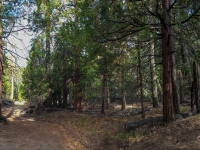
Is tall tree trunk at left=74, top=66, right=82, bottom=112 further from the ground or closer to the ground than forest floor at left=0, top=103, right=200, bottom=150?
further from the ground

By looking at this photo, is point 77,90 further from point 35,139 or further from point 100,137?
point 35,139

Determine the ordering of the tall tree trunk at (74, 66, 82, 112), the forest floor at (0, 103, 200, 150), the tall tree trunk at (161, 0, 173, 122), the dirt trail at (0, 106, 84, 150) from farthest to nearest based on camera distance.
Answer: the tall tree trunk at (74, 66, 82, 112) < the dirt trail at (0, 106, 84, 150) < the tall tree trunk at (161, 0, 173, 122) < the forest floor at (0, 103, 200, 150)

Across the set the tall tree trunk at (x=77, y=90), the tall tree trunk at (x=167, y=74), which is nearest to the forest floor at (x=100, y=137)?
the tall tree trunk at (x=167, y=74)

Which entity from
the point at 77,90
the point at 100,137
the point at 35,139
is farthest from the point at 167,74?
the point at 77,90

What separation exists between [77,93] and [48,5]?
25.7 ft

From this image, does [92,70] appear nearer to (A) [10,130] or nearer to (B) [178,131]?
(A) [10,130]

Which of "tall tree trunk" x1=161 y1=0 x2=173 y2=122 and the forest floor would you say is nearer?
the forest floor

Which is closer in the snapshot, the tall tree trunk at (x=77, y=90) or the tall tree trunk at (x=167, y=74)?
the tall tree trunk at (x=167, y=74)

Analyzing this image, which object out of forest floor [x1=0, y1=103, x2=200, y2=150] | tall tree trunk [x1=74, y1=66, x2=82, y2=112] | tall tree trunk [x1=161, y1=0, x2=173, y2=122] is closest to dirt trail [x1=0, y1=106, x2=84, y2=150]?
forest floor [x1=0, y1=103, x2=200, y2=150]

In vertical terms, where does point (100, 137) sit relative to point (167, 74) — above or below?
below

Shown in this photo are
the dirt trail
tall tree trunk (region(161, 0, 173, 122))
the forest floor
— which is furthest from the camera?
the dirt trail

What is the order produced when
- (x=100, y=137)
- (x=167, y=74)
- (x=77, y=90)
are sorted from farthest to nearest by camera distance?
(x=77, y=90) → (x=100, y=137) → (x=167, y=74)

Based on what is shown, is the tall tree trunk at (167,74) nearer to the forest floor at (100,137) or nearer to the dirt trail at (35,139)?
the forest floor at (100,137)

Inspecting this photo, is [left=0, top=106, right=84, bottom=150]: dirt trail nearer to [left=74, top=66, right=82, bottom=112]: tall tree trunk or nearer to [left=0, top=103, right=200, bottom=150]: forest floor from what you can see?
[left=0, top=103, right=200, bottom=150]: forest floor
